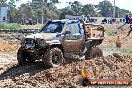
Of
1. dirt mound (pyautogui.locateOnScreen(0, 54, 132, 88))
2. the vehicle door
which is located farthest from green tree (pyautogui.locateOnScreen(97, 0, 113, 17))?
dirt mound (pyautogui.locateOnScreen(0, 54, 132, 88))

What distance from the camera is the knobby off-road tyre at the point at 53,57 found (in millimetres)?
15539

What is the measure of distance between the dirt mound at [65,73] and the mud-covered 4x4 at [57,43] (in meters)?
0.58

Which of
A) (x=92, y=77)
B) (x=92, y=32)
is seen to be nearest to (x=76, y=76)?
(x=92, y=77)

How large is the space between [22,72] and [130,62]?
4361 mm

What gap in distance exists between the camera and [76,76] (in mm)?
14305

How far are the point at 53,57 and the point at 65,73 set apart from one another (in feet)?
4.65

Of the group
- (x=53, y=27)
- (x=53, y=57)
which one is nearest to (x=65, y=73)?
(x=53, y=57)

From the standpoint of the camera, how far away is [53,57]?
625 inches

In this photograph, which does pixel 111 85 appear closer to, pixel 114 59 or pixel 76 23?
pixel 114 59

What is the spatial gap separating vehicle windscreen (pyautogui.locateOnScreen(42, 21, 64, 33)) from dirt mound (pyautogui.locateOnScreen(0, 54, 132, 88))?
165 cm

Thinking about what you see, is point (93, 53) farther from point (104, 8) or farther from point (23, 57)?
point (104, 8)

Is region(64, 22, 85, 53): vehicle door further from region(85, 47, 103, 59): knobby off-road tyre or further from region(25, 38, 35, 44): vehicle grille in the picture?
region(25, 38, 35, 44): vehicle grille

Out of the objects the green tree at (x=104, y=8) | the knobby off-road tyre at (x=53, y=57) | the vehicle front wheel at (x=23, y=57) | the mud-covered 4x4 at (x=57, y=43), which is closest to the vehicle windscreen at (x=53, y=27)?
the mud-covered 4x4 at (x=57, y=43)

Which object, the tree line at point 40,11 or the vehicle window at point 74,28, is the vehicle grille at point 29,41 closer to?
the vehicle window at point 74,28
